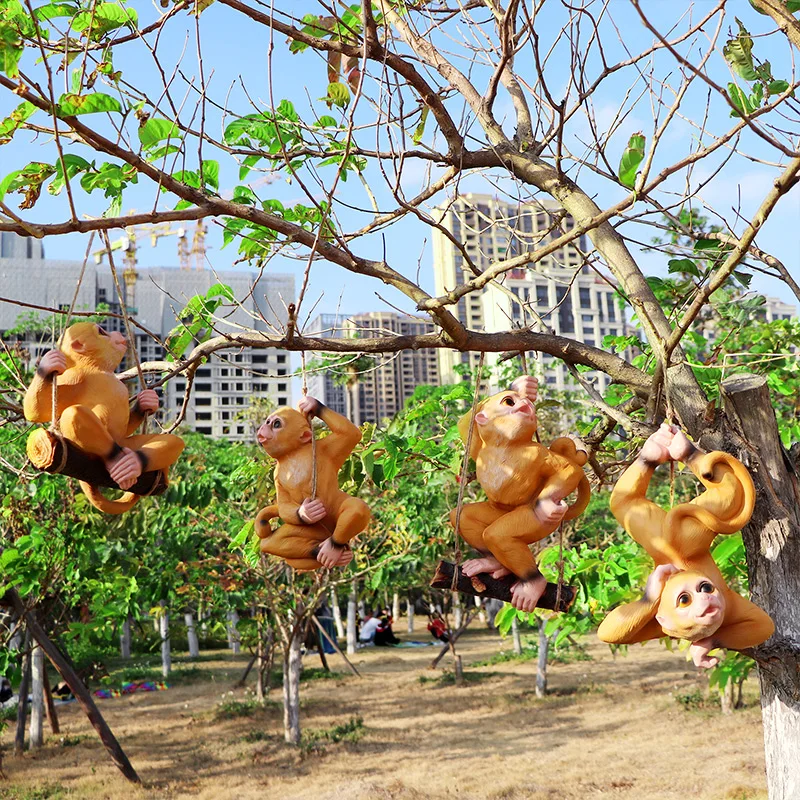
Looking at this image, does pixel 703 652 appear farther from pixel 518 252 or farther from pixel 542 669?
pixel 542 669

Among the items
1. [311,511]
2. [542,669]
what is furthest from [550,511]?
[542,669]

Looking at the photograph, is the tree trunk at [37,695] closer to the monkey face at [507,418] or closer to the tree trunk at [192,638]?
the tree trunk at [192,638]

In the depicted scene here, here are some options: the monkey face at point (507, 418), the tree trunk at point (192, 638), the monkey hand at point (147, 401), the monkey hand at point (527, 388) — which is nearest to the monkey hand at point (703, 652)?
the monkey face at point (507, 418)

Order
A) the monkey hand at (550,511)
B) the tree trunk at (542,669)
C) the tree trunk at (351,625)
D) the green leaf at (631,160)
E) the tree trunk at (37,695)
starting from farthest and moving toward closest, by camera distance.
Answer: the tree trunk at (351,625) < the tree trunk at (542,669) < the tree trunk at (37,695) < the green leaf at (631,160) < the monkey hand at (550,511)

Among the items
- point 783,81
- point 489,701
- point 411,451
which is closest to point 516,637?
point 489,701

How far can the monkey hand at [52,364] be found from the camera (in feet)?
6.97

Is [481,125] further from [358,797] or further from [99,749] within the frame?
[99,749]

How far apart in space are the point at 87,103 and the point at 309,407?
3.53 feet

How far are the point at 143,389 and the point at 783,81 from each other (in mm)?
2200

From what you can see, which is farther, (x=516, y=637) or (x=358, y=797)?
(x=516, y=637)

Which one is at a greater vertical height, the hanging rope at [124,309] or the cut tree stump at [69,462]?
the hanging rope at [124,309]

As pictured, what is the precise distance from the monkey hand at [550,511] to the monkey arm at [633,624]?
29cm

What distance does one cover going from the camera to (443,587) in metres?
2.39

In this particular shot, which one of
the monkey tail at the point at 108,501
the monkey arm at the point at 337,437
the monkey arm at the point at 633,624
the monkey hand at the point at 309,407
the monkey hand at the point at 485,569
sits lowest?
the monkey arm at the point at 633,624
